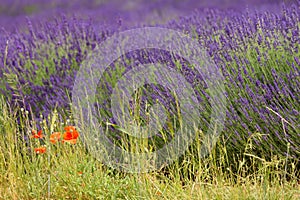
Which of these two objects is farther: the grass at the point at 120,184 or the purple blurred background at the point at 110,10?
the purple blurred background at the point at 110,10

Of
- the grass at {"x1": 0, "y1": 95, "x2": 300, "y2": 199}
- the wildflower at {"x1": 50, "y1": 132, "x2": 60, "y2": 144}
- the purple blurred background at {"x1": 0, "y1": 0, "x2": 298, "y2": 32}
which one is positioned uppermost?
the purple blurred background at {"x1": 0, "y1": 0, "x2": 298, "y2": 32}

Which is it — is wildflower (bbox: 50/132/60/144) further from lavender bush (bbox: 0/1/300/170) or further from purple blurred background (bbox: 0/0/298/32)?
purple blurred background (bbox: 0/0/298/32)

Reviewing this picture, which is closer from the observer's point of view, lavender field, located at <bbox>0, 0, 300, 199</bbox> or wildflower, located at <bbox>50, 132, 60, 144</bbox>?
lavender field, located at <bbox>0, 0, 300, 199</bbox>

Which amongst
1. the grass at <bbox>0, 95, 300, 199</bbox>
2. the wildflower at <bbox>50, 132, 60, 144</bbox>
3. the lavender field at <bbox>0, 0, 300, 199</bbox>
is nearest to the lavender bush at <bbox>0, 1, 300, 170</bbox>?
the lavender field at <bbox>0, 0, 300, 199</bbox>

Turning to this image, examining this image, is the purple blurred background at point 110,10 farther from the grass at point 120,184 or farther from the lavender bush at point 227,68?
the grass at point 120,184

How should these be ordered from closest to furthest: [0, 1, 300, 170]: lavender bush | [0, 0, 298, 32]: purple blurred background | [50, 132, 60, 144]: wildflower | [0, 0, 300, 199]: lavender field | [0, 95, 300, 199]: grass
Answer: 1. [0, 95, 300, 199]: grass
2. [0, 0, 300, 199]: lavender field
3. [50, 132, 60, 144]: wildflower
4. [0, 1, 300, 170]: lavender bush
5. [0, 0, 298, 32]: purple blurred background

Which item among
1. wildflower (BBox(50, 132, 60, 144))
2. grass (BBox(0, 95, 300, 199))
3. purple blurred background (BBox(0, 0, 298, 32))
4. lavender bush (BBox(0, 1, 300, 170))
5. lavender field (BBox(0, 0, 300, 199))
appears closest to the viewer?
grass (BBox(0, 95, 300, 199))

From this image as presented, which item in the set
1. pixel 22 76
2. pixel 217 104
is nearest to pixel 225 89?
pixel 217 104

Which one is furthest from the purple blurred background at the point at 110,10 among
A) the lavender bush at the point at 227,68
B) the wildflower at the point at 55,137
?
the wildflower at the point at 55,137

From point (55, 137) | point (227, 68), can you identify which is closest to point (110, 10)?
point (227, 68)

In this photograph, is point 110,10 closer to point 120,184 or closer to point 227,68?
point 227,68

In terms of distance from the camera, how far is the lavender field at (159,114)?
2871 millimetres

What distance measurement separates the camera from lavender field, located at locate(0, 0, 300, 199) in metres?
2.87

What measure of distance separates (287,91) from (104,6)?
9.37ft
